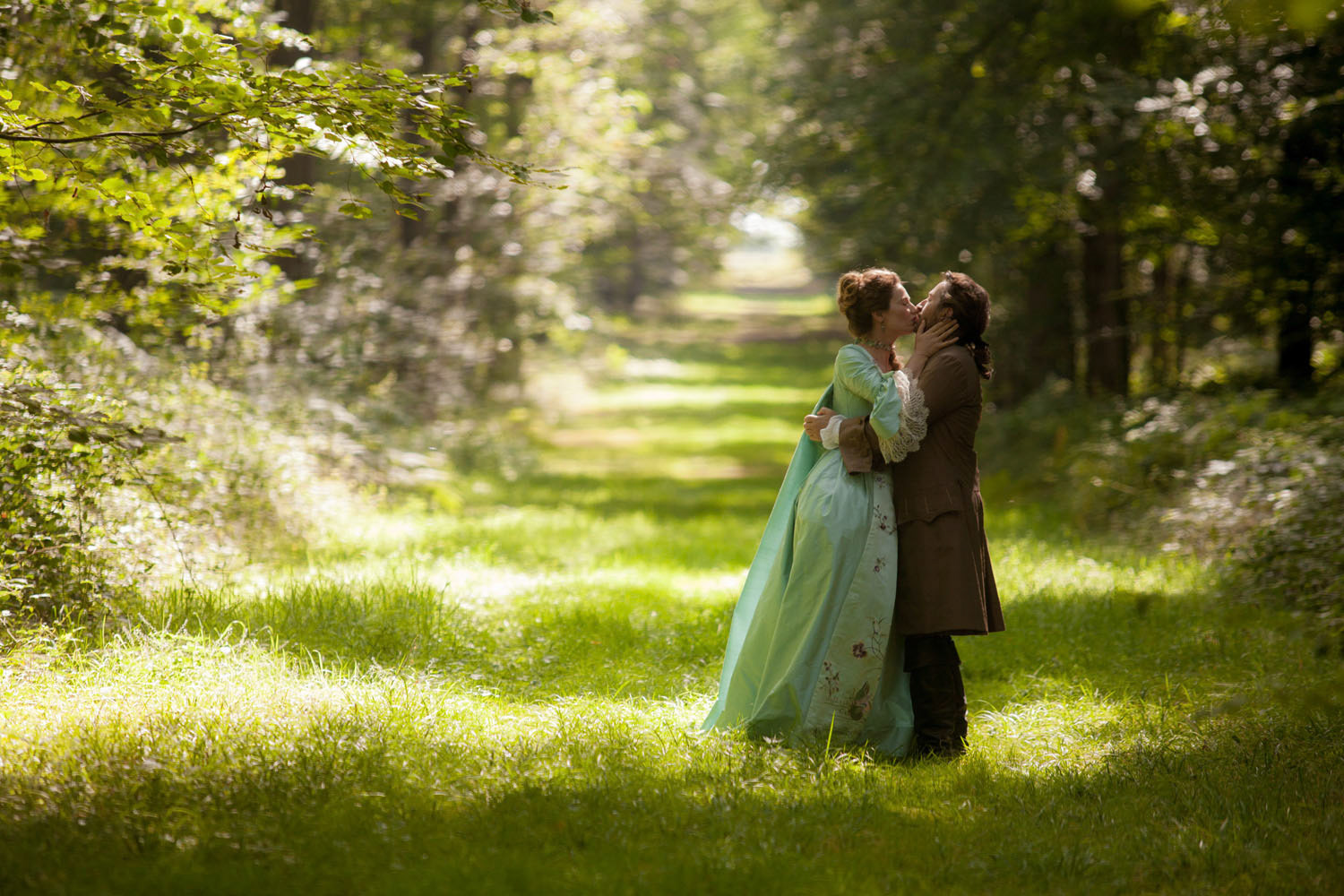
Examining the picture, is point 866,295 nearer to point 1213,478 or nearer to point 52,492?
point 52,492

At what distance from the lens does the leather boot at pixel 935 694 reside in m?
5.23

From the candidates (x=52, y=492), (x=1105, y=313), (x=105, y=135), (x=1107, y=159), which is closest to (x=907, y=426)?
(x=105, y=135)

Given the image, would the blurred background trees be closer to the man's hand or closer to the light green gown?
the man's hand

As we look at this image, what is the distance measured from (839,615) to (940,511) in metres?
0.64

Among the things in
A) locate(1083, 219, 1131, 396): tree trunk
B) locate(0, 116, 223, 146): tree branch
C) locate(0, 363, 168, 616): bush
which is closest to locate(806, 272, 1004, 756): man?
locate(0, 116, 223, 146): tree branch

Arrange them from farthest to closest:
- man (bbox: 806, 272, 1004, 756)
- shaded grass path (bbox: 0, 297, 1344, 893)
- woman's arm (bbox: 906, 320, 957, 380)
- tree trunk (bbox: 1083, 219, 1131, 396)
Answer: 1. tree trunk (bbox: 1083, 219, 1131, 396)
2. woman's arm (bbox: 906, 320, 957, 380)
3. man (bbox: 806, 272, 1004, 756)
4. shaded grass path (bbox: 0, 297, 1344, 893)

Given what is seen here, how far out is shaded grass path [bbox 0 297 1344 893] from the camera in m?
3.83

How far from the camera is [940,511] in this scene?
5180 mm

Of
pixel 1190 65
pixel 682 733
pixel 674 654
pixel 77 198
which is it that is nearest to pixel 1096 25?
pixel 1190 65

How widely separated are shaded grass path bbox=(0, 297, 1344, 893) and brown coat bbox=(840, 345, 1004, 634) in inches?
27.3

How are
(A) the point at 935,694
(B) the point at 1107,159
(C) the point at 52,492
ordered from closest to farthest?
(A) the point at 935,694
(C) the point at 52,492
(B) the point at 1107,159

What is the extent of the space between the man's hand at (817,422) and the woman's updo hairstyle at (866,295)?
394 millimetres

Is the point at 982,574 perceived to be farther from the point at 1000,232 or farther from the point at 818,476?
the point at 1000,232

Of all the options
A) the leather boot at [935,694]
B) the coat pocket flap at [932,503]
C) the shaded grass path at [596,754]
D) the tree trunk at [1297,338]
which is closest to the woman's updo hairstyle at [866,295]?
the coat pocket flap at [932,503]
